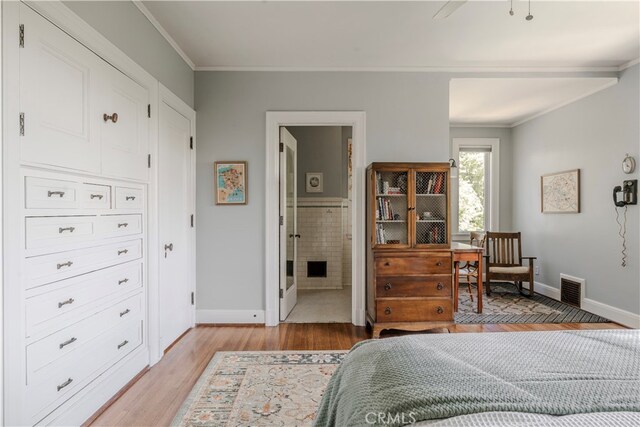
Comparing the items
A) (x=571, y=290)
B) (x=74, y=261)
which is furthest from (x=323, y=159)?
(x=74, y=261)

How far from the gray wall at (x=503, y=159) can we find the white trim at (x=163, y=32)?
4.22 metres

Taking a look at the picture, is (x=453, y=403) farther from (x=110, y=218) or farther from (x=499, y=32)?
(x=499, y=32)

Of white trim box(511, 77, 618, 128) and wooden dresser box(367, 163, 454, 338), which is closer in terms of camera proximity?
wooden dresser box(367, 163, 454, 338)

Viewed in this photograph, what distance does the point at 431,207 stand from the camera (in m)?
3.13

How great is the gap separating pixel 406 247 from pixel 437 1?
76.8 inches

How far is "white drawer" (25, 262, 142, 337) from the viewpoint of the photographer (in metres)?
1.52

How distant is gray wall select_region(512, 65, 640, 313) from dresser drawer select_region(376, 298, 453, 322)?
2139mm

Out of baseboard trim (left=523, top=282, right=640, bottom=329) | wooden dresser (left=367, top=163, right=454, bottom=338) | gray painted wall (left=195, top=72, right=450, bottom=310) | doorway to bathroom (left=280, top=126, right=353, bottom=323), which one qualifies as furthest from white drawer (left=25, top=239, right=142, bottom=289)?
baseboard trim (left=523, top=282, right=640, bottom=329)

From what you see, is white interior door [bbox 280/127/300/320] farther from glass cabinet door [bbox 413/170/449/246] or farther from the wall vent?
the wall vent

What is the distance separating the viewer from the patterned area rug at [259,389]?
6.14ft

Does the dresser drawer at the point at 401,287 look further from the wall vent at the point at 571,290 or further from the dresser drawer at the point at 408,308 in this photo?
the wall vent at the point at 571,290

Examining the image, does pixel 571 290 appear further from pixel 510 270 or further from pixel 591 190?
pixel 591 190

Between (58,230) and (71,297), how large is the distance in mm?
370

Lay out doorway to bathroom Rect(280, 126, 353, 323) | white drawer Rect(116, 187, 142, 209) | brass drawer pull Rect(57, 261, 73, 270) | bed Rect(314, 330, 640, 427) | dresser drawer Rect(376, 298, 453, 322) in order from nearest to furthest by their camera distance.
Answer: bed Rect(314, 330, 640, 427) < brass drawer pull Rect(57, 261, 73, 270) < white drawer Rect(116, 187, 142, 209) < dresser drawer Rect(376, 298, 453, 322) < doorway to bathroom Rect(280, 126, 353, 323)
